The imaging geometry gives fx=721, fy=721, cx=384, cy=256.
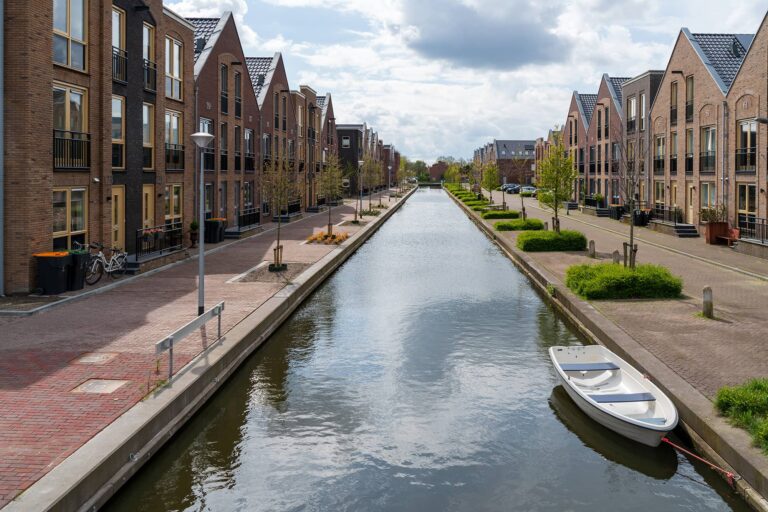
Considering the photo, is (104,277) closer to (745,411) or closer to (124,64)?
(124,64)

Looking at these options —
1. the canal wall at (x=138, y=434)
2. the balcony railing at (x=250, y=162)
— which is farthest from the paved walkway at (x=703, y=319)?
the balcony railing at (x=250, y=162)

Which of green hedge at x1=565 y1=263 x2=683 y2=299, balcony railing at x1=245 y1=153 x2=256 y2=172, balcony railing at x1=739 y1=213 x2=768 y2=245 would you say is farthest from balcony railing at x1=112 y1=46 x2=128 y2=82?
balcony railing at x1=739 y1=213 x2=768 y2=245

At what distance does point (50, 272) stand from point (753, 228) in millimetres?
25589

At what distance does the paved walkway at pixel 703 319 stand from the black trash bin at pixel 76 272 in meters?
12.6

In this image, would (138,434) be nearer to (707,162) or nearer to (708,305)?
(708,305)

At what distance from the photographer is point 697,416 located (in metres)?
9.13

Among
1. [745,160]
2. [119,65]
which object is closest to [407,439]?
[119,65]

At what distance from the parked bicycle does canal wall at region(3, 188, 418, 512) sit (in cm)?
644

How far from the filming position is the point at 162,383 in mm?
10070

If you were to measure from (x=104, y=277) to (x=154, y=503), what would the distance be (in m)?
13.8

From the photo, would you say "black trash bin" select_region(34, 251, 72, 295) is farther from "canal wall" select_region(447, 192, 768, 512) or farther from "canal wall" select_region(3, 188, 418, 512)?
"canal wall" select_region(447, 192, 768, 512)

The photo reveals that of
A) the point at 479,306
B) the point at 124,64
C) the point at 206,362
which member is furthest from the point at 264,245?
the point at 206,362

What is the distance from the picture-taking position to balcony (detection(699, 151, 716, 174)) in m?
33.4

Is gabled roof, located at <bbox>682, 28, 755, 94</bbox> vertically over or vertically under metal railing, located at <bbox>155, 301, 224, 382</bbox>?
over
